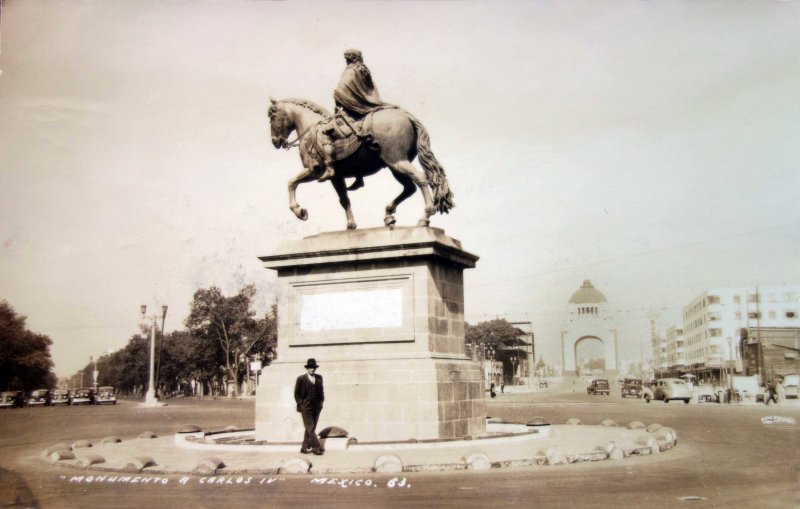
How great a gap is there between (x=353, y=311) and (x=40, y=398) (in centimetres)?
5886

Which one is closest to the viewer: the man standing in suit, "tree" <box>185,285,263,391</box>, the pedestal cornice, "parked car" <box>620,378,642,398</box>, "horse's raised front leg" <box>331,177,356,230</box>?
the man standing in suit

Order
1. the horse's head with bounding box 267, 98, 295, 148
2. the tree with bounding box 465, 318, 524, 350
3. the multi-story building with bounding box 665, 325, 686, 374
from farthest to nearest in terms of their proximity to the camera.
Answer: the tree with bounding box 465, 318, 524, 350 < the multi-story building with bounding box 665, 325, 686, 374 < the horse's head with bounding box 267, 98, 295, 148

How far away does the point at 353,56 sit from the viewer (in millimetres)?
15156

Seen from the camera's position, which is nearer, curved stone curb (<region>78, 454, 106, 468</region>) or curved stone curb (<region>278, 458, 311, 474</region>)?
curved stone curb (<region>278, 458, 311, 474</region>)

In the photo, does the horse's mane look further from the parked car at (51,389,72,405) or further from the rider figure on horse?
the parked car at (51,389,72,405)

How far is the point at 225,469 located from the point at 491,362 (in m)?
107

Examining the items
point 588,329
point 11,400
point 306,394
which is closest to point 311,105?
point 306,394

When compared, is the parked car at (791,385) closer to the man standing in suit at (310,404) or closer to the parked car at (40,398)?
the man standing in suit at (310,404)

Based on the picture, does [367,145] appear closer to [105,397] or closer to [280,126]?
[280,126]

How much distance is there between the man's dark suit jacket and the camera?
12673mm

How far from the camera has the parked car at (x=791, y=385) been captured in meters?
45.7

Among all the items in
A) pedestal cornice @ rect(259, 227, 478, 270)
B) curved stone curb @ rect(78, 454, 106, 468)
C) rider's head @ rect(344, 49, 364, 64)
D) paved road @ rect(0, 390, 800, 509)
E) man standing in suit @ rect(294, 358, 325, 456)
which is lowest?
paved road @ rect(0, 390, 800, 509)

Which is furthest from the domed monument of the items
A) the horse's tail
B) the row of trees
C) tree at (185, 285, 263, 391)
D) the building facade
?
the horse's tail

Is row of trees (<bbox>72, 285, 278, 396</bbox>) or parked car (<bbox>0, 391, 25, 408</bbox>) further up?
row of trees (<bbox>72, 285, 278, 396</bbox>)
